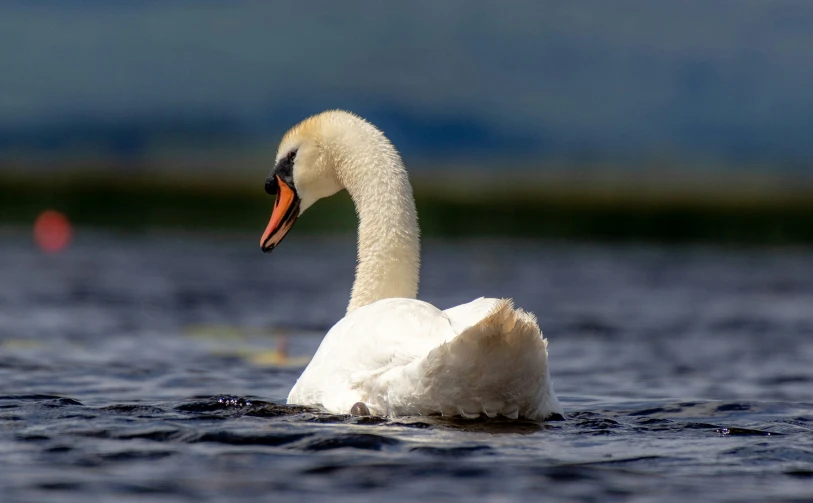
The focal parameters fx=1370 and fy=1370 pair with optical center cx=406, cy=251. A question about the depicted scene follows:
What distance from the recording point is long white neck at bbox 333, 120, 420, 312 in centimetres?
1047

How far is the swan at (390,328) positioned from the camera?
7.75 metres

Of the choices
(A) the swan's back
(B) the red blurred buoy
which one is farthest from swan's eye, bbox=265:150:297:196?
(B) the red blurred buoy

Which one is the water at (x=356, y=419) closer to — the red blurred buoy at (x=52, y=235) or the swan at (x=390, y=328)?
the swan at (x=390, y=328)

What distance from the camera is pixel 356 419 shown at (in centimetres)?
839

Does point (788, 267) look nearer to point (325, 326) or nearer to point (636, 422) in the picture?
point (325, 326)

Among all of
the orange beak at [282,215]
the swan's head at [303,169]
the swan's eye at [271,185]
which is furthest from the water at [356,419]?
the swan's eye at [271,185]

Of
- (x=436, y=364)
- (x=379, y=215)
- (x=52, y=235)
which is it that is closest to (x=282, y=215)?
(x=379, y=215)

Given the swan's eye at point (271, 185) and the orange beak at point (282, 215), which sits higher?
the swan's eye at point (271, 185)

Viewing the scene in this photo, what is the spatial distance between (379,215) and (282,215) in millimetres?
1023

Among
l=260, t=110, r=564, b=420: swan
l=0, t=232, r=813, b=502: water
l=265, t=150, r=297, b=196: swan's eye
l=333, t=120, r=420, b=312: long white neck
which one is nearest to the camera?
l=0, t=232, r=813, b=502: water

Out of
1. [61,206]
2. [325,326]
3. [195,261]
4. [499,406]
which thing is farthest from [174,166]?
[499,406]

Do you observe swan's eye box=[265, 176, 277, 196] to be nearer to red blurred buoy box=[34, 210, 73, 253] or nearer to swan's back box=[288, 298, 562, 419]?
swan's back box=[288, 298, 562, 419]

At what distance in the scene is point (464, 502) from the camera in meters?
6.36

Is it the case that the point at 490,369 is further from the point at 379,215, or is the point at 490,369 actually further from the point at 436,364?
Result: the point at 379,215
